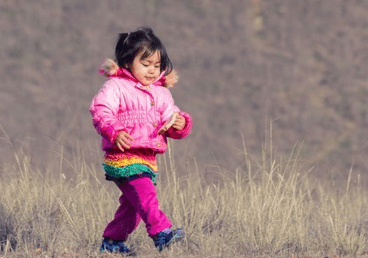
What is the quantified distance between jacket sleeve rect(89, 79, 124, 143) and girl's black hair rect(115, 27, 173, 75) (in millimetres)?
171

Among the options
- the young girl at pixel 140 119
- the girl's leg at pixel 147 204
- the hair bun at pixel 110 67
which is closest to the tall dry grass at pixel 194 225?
the girl's leg at pixel 147 204

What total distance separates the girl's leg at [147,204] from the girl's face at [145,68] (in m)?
0.52

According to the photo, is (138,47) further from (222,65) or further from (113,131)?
(222,65)

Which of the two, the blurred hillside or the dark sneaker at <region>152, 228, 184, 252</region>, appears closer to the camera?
the dark sneaker at <region>152, 228, 184, 252</region>

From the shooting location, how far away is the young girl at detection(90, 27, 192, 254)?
4.47 m

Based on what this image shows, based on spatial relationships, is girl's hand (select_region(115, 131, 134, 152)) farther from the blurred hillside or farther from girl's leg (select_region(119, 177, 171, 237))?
the blurred hillside

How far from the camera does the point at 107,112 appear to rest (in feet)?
14.5

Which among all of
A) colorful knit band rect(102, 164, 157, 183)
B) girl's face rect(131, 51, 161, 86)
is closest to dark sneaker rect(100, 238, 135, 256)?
colorful knit band rect(102, 164, 157, 183)

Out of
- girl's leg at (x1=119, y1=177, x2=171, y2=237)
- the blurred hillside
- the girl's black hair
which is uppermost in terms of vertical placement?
the girl's black hair

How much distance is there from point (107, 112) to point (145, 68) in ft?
1.14

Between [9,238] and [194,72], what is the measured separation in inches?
490

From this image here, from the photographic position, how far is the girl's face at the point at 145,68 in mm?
4609

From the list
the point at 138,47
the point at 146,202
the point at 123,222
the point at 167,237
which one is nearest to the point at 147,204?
the point at 146,202

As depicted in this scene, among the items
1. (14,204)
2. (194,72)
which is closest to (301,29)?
(194,72)
